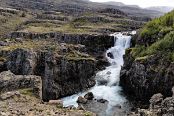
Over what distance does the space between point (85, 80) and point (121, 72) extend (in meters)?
10.7

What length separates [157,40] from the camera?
122812mm

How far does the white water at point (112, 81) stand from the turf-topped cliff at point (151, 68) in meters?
3.34

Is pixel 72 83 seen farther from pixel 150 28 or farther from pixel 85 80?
pixel 150 28

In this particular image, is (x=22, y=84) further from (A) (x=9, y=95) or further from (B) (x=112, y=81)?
(B) (x=112, y=81)

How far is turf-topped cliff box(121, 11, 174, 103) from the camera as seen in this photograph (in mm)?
100375

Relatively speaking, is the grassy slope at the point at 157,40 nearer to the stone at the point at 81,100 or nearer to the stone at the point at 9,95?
the stone at the point at 81,100

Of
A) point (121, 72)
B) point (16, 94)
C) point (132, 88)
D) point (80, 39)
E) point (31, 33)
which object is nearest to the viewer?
point (16, 94)

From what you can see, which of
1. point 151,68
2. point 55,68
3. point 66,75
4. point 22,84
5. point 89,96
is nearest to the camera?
point 22,84

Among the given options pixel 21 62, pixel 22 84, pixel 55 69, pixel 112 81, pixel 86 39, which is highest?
pixel 22 84

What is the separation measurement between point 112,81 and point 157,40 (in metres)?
18.9

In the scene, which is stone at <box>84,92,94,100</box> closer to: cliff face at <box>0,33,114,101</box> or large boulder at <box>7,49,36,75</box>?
cliff face at <box>0,33,114,101</box>

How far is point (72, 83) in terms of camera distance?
110375 mm

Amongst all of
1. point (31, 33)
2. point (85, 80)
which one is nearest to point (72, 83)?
point (85, 80)

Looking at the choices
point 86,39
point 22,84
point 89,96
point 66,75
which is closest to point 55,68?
point 66,75
